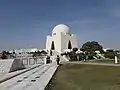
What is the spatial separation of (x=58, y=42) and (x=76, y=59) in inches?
1362

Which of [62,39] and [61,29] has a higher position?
[61,29]

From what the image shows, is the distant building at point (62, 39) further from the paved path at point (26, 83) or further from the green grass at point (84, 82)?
the paved path at point (26, 83)

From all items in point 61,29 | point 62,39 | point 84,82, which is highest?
point 61,29

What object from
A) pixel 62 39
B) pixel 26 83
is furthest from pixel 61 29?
pixel 26 83

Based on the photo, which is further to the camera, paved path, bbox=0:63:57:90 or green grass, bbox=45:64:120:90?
green grass, bbox=45:64:120:90

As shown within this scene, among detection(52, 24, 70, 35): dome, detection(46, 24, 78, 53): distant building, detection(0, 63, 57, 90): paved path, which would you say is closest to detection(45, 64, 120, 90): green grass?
detection(0, 63, 57, 90): paved path

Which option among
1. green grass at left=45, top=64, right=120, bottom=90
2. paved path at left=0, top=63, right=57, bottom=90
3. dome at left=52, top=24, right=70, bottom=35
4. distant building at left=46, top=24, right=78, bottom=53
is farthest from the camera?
distant building at left=46, top=24, right=78, bottom=53

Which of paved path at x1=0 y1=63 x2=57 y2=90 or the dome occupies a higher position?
the dome

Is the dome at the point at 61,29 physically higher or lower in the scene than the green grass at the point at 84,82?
higher

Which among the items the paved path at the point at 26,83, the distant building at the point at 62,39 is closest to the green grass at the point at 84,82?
the paved path at the point at 26,83

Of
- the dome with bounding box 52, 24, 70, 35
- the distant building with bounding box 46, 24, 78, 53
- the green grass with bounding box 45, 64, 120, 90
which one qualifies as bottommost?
the green grass with bounding box 45, 64, 120, 90

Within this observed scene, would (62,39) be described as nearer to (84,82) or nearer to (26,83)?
(84,82)

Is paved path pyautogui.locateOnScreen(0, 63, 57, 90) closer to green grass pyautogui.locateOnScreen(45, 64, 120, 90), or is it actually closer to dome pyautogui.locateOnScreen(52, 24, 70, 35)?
green grass pyautogui.locateOnScreen(45, 64, 120, 90)

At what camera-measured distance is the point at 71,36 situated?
75.4 metres
